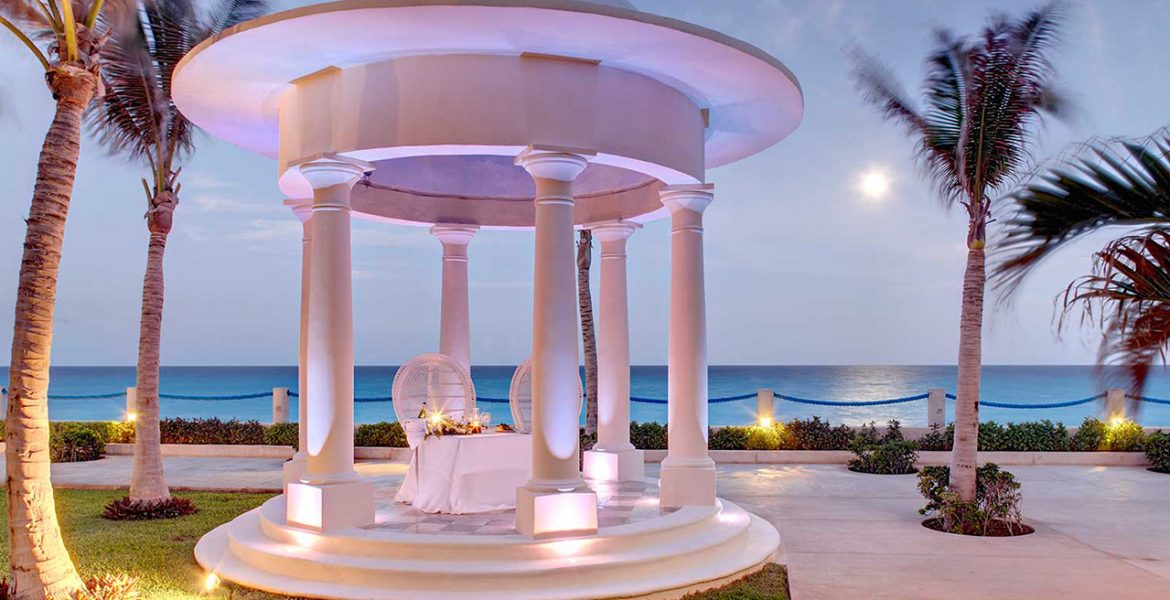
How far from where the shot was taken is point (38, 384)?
725 centimetres

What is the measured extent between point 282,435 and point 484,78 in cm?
1535

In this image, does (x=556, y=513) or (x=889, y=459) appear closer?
(x=556, y=513)

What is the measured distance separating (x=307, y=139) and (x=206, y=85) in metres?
1.45

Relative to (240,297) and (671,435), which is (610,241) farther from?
(240,297)

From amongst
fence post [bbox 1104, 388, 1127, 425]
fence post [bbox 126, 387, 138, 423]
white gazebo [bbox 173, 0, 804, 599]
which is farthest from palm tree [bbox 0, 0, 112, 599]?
fence post [bbox 1104, 388, 1127, 425]

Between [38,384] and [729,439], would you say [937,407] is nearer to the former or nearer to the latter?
[729,439]

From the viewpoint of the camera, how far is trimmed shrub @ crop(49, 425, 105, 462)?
828 inches

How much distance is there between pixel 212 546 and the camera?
36.5 ft

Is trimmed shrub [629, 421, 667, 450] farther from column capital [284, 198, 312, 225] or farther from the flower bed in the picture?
column capital [284, 198, 312, 225]

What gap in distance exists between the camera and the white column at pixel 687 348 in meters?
11.7

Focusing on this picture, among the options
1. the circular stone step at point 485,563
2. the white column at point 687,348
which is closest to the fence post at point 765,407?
the white column at point 687,348

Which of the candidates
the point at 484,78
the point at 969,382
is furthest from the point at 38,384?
the point at 969,382

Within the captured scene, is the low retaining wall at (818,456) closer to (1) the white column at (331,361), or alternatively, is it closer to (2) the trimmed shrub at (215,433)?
(2) the trimmed shrub at (215,433)

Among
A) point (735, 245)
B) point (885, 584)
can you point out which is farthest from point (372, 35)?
point (735, 245)
